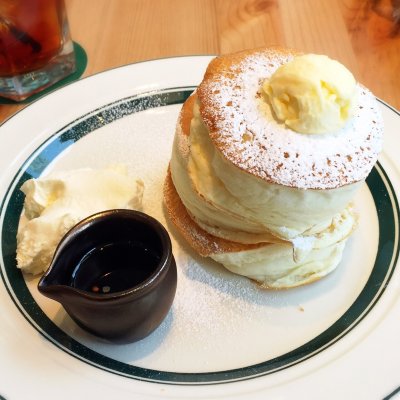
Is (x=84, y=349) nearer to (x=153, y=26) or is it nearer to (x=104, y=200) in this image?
(x=104, y=200)

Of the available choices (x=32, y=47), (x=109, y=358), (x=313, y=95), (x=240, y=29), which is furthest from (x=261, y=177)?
(x=240, y=29)

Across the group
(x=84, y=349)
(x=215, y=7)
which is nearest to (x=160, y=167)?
(x=84, y=349)

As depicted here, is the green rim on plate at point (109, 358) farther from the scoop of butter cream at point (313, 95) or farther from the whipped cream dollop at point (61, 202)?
the scoop of butter cream at point (313, 95)

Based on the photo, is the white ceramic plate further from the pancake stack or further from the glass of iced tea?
the glass of iced tea

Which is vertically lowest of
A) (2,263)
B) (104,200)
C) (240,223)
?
(2,263)

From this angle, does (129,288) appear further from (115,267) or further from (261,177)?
(261,177)

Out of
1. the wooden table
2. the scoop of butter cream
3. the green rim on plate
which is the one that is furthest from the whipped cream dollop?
the wooden table
